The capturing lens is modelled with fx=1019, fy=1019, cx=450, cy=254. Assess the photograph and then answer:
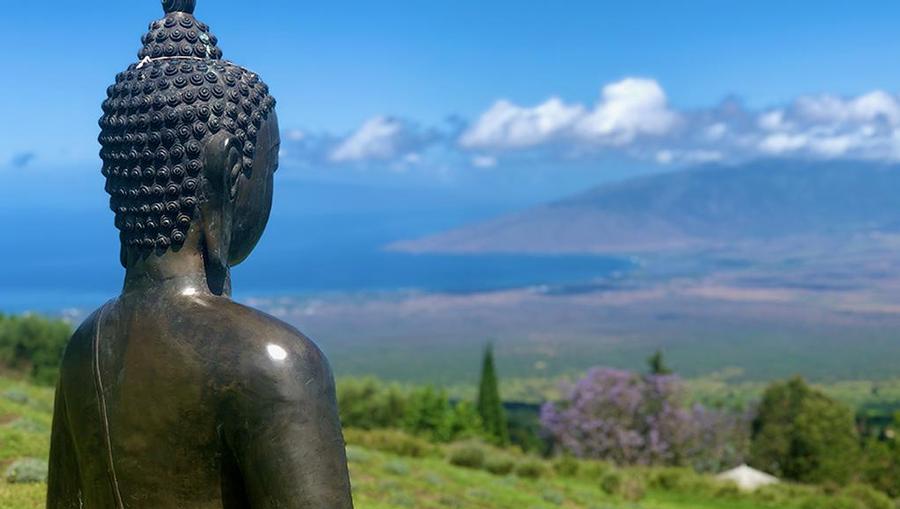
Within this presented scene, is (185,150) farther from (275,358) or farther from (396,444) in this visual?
(396,444)

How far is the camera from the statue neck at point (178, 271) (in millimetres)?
3416

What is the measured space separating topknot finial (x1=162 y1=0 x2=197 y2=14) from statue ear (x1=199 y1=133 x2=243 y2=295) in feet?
1.97

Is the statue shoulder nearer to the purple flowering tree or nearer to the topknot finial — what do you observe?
the topknot finial

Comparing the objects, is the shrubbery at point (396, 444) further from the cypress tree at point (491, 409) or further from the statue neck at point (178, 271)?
the cypress tree at point (491, 409)

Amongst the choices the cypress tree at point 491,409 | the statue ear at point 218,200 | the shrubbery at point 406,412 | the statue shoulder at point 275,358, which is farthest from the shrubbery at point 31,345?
the statue shoulder at point 275,358

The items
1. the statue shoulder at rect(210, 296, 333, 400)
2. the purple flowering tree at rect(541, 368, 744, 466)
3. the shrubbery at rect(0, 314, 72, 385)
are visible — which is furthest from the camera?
the purple flowering tree at rect(541, 368, 744, 466)

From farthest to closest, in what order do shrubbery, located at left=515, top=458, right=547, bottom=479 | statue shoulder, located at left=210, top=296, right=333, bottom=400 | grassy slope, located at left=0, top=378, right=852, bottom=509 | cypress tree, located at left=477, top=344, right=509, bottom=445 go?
cypress tree, located at left=477, top=344, right=509, bottom=445, shrubbery, located at left=515, top=458, right=547, bottom=479, grassy slope, located at left=0, top=378, right=852, bottom=509, statue shoulder, located at left=210, top=296, right=333, bottom=400

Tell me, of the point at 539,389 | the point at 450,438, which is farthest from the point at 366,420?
the point at 539,389

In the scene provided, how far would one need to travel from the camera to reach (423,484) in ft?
48.5

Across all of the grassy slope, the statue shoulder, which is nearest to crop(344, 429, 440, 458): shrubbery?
the grassy slope

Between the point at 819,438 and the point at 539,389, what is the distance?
241 ft

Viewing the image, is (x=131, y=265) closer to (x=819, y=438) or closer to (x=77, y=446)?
(x=77, y=446)

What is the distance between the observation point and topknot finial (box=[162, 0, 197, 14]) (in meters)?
3.66

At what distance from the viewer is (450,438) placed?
3222cm
